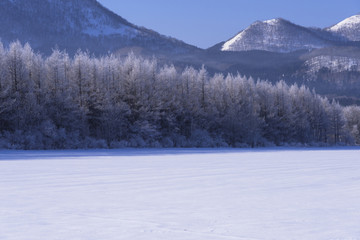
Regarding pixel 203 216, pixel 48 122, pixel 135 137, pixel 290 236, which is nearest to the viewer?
pixel 290 236

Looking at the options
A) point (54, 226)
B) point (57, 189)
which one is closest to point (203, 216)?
point (54, 226)

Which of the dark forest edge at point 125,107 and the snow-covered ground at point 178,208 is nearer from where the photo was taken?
the snow-covered ground at point 178,208

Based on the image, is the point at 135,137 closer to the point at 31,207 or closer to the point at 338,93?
the point at 31,207

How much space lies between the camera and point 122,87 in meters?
48.4

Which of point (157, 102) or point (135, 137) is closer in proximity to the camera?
point (135, 137)

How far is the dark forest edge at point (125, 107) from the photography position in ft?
121

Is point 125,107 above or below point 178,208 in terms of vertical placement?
above

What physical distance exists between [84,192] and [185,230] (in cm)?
428

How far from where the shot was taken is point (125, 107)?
44.4 m

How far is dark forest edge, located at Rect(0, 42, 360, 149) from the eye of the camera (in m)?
36.9

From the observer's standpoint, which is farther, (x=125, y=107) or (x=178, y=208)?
(x=125, y=107)

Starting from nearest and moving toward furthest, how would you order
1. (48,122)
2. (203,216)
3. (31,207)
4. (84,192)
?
(203,216), (31,207), (84,192), (48,122)

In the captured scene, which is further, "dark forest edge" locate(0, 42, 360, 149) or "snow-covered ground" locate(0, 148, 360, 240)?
"dark forest edge" locate(0, 42, 360, 149)

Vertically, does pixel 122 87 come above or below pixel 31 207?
above
